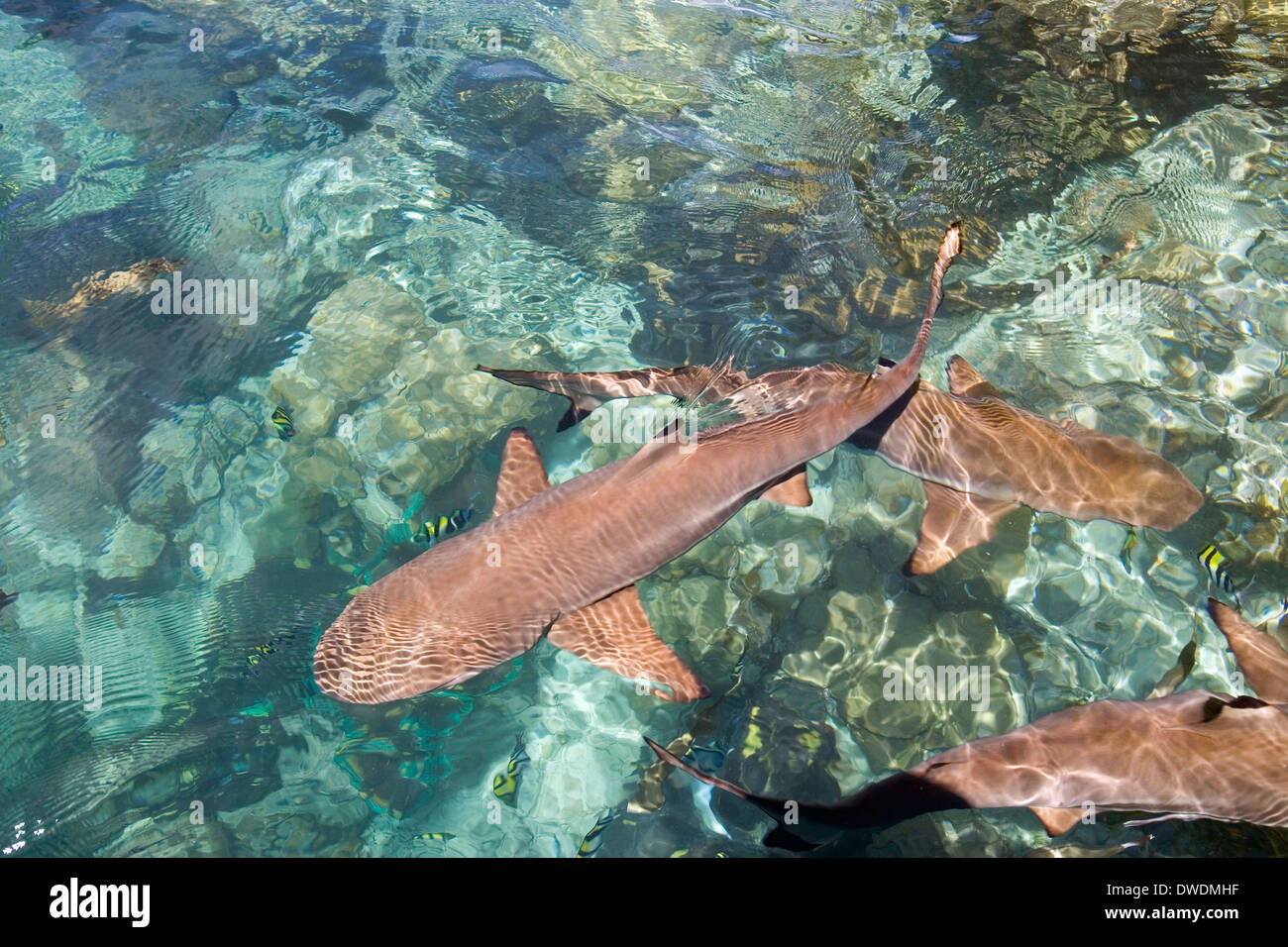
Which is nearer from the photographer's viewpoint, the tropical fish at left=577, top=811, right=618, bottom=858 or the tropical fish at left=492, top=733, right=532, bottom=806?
the tropical fish at left=577, top=811, right=618, bottom=858

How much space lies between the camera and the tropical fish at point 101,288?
7.79 meters

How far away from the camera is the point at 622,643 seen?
17.7 ft

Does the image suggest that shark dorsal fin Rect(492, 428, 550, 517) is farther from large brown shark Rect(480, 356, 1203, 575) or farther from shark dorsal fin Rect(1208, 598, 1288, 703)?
shark dorsal fin Rect(1208, 598, 1288, 703)

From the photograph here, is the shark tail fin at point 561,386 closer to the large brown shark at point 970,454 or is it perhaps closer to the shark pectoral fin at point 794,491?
the large brown shark at point 970,454

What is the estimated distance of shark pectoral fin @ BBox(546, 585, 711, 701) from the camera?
17.3ft

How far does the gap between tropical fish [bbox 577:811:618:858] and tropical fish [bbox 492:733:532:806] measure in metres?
0.60

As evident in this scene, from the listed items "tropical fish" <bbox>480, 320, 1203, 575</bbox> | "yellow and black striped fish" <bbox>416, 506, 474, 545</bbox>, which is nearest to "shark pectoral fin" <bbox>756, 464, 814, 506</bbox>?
"tropical fish" <bbox>480, 320, 1203, 575</bbox>

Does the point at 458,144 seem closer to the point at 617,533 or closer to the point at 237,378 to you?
the point at 237,378

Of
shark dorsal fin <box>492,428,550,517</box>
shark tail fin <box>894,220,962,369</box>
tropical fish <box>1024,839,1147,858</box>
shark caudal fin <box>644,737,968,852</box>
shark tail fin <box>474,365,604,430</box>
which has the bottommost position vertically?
tropical fish <box>1024,839,1147,858</box>

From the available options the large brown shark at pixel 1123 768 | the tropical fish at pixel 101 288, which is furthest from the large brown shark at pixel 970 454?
the tropical fish at pixel 101 288

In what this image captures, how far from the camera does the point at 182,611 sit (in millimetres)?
6133

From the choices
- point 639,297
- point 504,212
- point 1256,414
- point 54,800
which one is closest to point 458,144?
point 504,212

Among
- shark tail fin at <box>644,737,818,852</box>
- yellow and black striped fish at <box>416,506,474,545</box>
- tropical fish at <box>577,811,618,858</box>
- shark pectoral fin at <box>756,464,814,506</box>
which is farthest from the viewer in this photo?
yellow and black striped fish at <box>416,506,474,545</box>

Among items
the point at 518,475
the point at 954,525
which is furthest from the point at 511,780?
the point at 954,525
